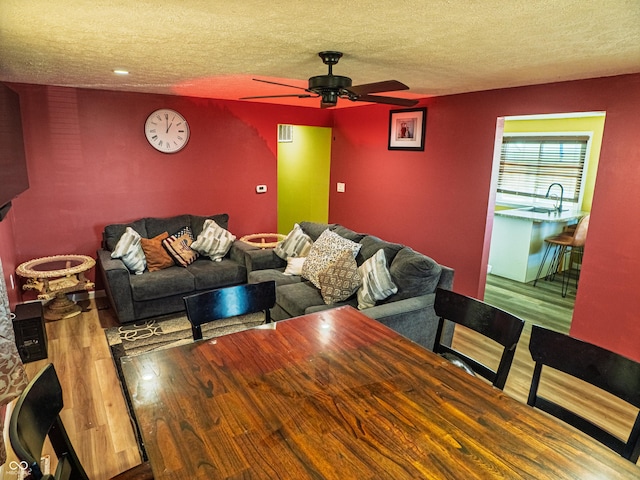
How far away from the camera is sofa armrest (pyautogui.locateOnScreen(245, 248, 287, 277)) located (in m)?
4.18

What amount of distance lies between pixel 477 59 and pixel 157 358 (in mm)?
2402

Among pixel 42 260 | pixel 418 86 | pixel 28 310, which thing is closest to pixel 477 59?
pixel 418 86

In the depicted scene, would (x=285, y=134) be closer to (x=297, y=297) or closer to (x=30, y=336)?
(x=297, y=297)

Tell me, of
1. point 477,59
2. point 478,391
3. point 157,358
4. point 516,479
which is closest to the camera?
point 516,479

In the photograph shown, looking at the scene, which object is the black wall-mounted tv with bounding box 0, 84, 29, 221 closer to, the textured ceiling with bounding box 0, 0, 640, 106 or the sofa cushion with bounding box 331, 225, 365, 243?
the textured ceiling with bounding box 0, 0, 640, 106

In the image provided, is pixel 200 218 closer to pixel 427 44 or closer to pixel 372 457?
pixel 427 44

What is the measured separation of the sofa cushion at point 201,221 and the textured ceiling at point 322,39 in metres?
1.73

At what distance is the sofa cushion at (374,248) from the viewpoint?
10.9 ft

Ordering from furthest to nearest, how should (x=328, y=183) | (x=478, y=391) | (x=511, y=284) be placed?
(x=328, y=183) → (x=511, y=284) → (x=478, y=391)

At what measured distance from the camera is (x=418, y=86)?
3.58 meters

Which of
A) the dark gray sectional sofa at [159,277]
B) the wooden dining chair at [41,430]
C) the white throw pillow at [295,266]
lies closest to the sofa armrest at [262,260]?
the dark gray sectional sofa at [159,277]

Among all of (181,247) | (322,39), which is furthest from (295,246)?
(322,39)

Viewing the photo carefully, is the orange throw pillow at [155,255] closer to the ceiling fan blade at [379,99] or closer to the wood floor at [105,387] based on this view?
the wood floor at [105,387]

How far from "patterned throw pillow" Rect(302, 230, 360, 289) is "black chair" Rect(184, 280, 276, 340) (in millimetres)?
1247
